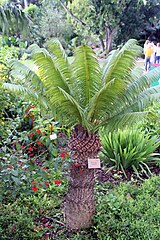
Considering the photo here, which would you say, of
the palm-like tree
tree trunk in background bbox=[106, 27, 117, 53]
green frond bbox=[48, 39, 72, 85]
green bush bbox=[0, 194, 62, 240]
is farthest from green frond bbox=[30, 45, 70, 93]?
tree trunk in background bbox=[106, 27, 117, 53]

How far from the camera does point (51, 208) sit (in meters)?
2.91

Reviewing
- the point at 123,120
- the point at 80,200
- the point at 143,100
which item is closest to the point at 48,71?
the point at 123,120

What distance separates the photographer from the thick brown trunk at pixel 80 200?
247 cm

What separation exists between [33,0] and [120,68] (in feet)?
58.3

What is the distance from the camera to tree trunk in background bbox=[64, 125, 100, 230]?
7.66 feet

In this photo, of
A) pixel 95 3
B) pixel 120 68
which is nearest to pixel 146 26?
pixel 95 3

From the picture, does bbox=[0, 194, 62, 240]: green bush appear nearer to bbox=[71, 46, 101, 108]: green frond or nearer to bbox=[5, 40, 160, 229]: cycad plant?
bbox=[5, 40, 160, 229]: cycad plant

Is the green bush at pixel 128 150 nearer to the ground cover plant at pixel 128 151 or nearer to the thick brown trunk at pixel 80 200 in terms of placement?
the ground cover plant at pixel 128 151

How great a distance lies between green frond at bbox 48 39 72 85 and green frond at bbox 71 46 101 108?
0.25 ft

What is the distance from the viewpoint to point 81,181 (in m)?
2.47

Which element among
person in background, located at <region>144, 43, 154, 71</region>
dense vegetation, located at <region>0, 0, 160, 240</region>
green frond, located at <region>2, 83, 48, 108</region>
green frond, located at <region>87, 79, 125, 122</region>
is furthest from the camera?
person in background, located at <region>144, 43, 154, 71</region>

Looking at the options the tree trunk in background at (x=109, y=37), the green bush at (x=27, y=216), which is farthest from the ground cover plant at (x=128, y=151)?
the tree trunk in background at (x=109, y=37)

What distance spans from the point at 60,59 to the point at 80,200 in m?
1.29

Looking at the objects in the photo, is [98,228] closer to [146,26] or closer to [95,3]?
[95,3]
